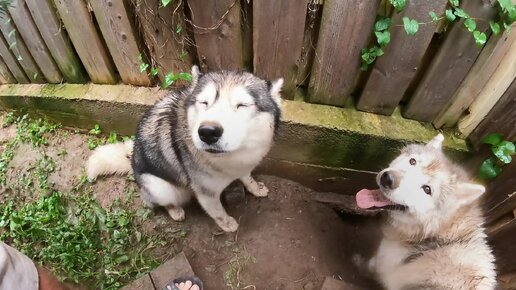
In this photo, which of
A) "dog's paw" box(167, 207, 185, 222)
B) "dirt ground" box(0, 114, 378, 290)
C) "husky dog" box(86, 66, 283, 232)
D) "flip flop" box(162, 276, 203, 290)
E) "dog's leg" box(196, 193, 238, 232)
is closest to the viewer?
"husky dog" box(86, 66, 283, 232)

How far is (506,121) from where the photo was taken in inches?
93.9

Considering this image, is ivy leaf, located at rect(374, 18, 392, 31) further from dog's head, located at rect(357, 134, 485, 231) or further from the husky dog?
dog's head, located at rect(357, 134, 485, 231)

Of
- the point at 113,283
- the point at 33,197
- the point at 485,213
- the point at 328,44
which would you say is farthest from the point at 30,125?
the point at 485,213

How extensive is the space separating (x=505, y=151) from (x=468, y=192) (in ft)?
1.50

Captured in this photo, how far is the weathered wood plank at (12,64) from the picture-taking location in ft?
11.0

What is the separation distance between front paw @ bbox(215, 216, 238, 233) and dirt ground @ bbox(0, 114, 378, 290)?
0.07 m

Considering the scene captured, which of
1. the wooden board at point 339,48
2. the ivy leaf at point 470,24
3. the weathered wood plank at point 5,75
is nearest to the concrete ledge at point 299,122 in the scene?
the weathered wood plank at point 5,75

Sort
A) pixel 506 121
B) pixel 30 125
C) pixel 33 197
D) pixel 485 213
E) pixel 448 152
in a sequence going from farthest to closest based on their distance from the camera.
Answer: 1. pixel 30 125
2. pixel 33 197
3. pixel 448 152
4. pixel 485 213
5. pixel 506 121

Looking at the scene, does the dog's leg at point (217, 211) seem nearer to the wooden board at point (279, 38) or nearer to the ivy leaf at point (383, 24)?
the wooden board at point (279, 38)

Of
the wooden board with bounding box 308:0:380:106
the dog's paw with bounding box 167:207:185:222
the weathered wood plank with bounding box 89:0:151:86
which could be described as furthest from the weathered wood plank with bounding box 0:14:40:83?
the wooden board with bounding box 308:0:380:106

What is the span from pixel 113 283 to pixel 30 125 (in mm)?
1911

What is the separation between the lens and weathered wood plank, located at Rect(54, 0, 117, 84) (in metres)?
2.78

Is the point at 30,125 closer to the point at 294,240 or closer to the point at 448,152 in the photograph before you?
the point at 294,240

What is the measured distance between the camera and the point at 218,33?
2666 mm
